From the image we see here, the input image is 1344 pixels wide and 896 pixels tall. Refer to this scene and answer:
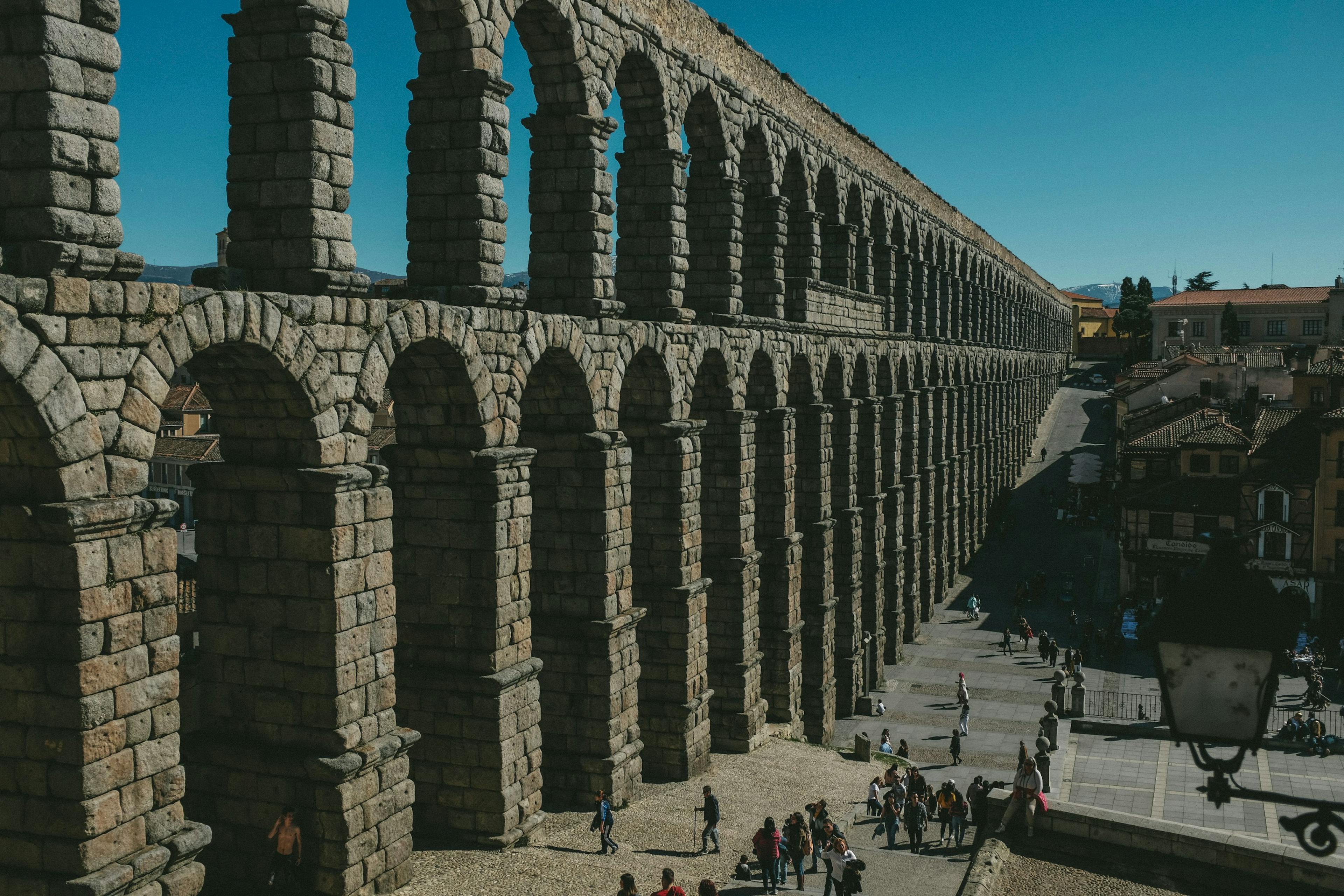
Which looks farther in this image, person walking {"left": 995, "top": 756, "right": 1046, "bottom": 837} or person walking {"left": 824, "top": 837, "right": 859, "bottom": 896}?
person walking {"left": 824, "top": 837, "right": 859, "bottom": 896}

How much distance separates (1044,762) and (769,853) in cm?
1129

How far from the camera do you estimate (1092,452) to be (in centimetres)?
8675

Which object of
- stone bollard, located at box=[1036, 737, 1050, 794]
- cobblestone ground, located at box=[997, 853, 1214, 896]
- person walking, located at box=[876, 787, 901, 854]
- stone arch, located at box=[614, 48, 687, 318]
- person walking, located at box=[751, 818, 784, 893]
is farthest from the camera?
stone bollard, located at box=[1036, 737, 1050, 794]

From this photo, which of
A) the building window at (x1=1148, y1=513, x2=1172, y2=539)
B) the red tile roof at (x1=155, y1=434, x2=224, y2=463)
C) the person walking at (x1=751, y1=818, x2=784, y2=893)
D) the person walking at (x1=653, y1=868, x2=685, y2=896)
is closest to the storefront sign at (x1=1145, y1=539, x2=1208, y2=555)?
the building window at (x1=1148, y1=513, x2=1172, y2=539)

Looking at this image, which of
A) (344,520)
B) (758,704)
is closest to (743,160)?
(758,704)

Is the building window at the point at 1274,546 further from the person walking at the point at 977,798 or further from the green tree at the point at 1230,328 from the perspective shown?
the green tree at the point at 1230,328

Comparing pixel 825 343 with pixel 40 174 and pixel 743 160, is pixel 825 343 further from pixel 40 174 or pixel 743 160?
pixel 40 174

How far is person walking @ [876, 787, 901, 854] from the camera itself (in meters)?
23.8

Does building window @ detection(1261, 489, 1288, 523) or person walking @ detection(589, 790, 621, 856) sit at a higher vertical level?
building window @ detection(1261, 489, 1288, 523)

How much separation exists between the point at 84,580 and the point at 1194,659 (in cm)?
900


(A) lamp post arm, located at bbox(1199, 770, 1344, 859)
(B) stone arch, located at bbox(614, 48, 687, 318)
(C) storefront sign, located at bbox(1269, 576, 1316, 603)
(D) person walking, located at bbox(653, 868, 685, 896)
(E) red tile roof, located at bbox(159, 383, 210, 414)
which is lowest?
(C) storefront sign, located at bbox(1269, 576, 1316, 603)

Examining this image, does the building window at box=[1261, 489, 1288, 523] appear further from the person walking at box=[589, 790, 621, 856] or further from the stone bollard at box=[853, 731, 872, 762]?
the person walking at box=[589, 790, 621, 856]

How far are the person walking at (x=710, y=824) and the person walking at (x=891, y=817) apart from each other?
17.7ft

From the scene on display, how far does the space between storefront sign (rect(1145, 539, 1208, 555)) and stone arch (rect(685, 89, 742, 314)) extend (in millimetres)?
30148
